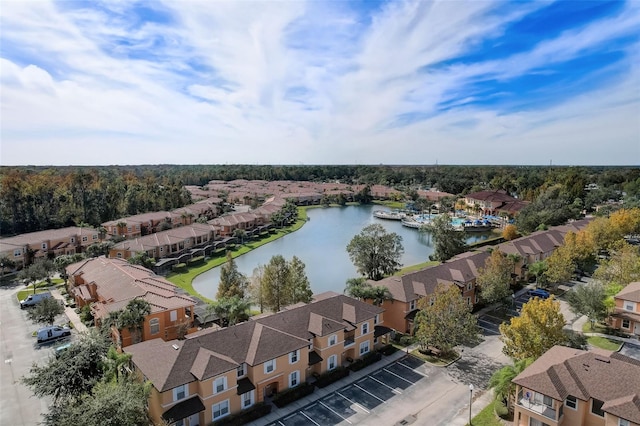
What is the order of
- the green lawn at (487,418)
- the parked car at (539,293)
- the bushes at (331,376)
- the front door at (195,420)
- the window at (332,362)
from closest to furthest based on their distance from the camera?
the front door at (195,420) < the green lawn at (487,418) < the bushes at (331,376) < the window at (332,362) < the parked car at (539,293)

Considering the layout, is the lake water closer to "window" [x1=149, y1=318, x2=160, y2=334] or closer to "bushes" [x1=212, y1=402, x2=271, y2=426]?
"window" [x1=149, y1=318, x2=160, y2=334]

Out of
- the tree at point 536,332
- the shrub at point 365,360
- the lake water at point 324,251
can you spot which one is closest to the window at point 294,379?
the shrub at point 365,360

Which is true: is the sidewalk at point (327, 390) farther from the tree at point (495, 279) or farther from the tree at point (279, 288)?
the tree at point (495, 279)

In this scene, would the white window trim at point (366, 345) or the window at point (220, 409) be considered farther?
the white window trim at point (366, 345)

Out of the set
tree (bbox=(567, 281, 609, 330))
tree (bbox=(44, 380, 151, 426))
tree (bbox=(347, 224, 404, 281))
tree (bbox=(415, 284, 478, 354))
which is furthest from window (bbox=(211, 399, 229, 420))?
tree (bbox=(567, 281, 609, 330))

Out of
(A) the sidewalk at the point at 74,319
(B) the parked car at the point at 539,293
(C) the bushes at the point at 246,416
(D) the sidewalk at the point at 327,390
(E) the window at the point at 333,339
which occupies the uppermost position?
(E) the window at the point at 333,339

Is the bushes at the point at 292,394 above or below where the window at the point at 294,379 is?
below

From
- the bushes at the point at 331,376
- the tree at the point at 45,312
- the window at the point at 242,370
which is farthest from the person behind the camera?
the tree at the point at 45,312

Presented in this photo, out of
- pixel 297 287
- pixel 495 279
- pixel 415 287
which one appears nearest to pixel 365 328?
pixel 415 287
